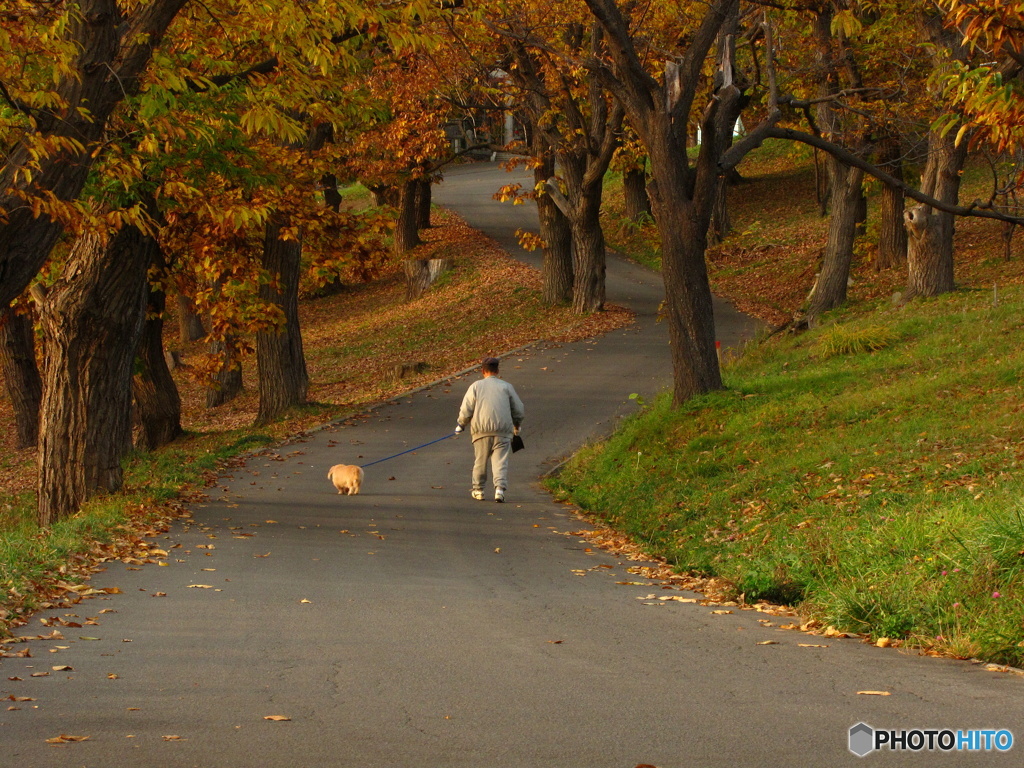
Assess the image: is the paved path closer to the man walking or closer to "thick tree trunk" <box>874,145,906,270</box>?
the man walking

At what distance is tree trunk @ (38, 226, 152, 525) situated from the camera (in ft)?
43.8

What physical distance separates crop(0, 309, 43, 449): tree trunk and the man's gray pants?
51.5 ft

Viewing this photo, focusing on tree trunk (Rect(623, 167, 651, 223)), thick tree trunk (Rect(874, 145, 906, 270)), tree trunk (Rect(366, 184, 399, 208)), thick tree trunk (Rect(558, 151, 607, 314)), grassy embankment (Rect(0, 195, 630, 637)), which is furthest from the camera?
tree trunk (Rect(623, 167, 651, 223))

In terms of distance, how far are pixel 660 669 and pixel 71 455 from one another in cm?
987

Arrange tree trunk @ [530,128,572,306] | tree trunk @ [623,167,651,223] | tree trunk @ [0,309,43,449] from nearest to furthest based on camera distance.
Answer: tree trunk @ [0,309,43,449] < tree trunk @ [530,128,572,306] < tree trunk @ [623,167,651,223]

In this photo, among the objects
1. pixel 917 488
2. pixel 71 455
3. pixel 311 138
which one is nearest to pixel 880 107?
pixel 311 138

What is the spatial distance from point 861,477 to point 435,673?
616 cm

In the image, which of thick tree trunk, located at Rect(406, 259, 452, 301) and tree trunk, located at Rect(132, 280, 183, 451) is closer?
tree trunk, located at Rect(132, 280, 183, 451)

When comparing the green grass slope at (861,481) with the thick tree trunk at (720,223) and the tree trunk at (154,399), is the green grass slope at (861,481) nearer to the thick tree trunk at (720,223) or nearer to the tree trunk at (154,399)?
the tree trunk at (154,399)

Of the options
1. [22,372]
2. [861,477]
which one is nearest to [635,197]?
[22,372]

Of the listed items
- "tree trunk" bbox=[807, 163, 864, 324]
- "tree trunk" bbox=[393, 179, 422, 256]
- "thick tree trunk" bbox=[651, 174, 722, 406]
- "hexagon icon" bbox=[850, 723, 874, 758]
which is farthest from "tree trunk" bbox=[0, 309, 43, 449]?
"hexagon icon" bbox=[850, 723, 874, 758]

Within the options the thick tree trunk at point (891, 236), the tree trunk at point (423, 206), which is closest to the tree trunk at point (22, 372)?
the tree trunk at point (423, 206)

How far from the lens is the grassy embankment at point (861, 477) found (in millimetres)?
6922
